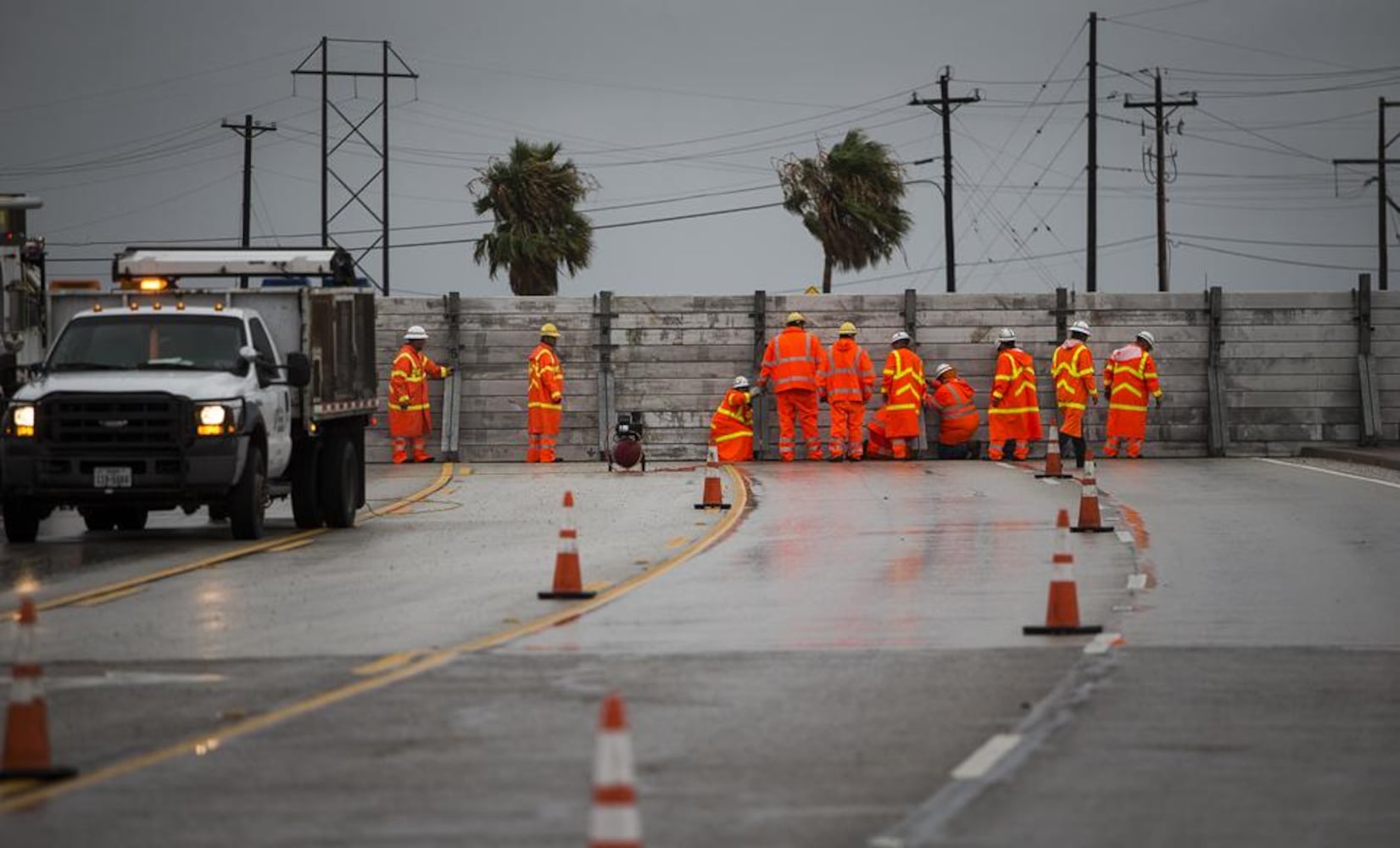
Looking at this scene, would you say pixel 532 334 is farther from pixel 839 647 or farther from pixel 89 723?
pixel 89 723

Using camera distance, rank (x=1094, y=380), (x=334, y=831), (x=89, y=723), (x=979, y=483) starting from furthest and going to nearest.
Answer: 1. (x=1094, y=380)
2. (x=979, y=483)
3. (x=89, y=723)
4. (x=334, y=831)

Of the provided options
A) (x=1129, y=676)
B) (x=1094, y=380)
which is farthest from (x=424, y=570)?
(x=1094, y=380)

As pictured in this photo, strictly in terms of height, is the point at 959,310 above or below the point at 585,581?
above

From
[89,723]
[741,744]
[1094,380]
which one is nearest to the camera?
[741,744]

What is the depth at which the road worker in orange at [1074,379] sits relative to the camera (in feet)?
131

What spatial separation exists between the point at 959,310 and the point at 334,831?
3495 cm

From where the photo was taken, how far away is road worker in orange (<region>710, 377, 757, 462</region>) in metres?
39.8

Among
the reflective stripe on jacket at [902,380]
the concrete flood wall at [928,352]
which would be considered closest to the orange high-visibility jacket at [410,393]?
the concrete flood wall at [928,352]

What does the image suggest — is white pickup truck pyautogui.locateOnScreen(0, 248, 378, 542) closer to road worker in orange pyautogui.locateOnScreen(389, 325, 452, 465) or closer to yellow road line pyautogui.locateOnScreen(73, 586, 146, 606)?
yellow road line pyautogui.locateOnScreen(73, 586, 146, 606)

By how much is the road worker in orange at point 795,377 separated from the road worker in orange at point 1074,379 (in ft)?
12.3

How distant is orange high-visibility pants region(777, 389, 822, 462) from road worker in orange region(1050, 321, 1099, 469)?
12.8 feet

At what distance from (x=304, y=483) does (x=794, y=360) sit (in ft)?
50.6

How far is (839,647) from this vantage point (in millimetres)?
14875

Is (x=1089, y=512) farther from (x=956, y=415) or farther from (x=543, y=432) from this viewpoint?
(x=543, y=432)
